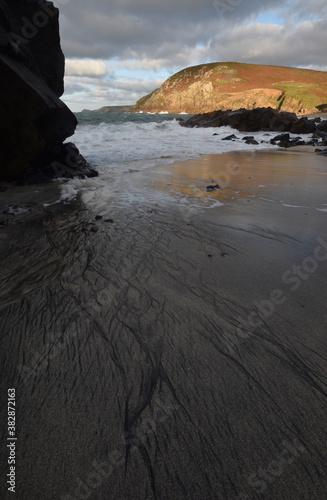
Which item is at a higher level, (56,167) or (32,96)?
(32,96)

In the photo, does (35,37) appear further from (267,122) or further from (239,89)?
(239,89)

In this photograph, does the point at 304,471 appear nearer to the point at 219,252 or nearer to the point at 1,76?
the point at 219,252

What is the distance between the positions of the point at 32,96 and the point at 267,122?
28703 millimetres

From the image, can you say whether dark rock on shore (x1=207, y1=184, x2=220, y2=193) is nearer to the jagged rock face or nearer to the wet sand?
the wet sand

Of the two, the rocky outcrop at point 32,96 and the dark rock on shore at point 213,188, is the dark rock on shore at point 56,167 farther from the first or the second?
the dark rock on shore at point 213,188

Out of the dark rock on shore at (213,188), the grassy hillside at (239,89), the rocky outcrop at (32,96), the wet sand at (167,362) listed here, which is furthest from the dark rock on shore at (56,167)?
the grassy hillside at (239,89)

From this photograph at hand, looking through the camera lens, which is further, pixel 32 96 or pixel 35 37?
pixel 35 37

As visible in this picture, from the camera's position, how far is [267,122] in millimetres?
27656

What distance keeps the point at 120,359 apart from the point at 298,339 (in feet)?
3.53

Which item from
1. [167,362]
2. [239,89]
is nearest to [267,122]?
[167,362]

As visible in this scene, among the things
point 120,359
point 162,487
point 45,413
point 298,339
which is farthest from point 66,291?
point 298,339

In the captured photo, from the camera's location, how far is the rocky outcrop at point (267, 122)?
80.8 ft

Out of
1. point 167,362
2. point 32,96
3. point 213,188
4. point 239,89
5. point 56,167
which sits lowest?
point 239,89

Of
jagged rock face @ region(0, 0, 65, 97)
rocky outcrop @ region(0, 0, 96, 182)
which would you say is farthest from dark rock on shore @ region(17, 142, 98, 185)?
jagged rock face @ region(0, 0, 65, 97)
